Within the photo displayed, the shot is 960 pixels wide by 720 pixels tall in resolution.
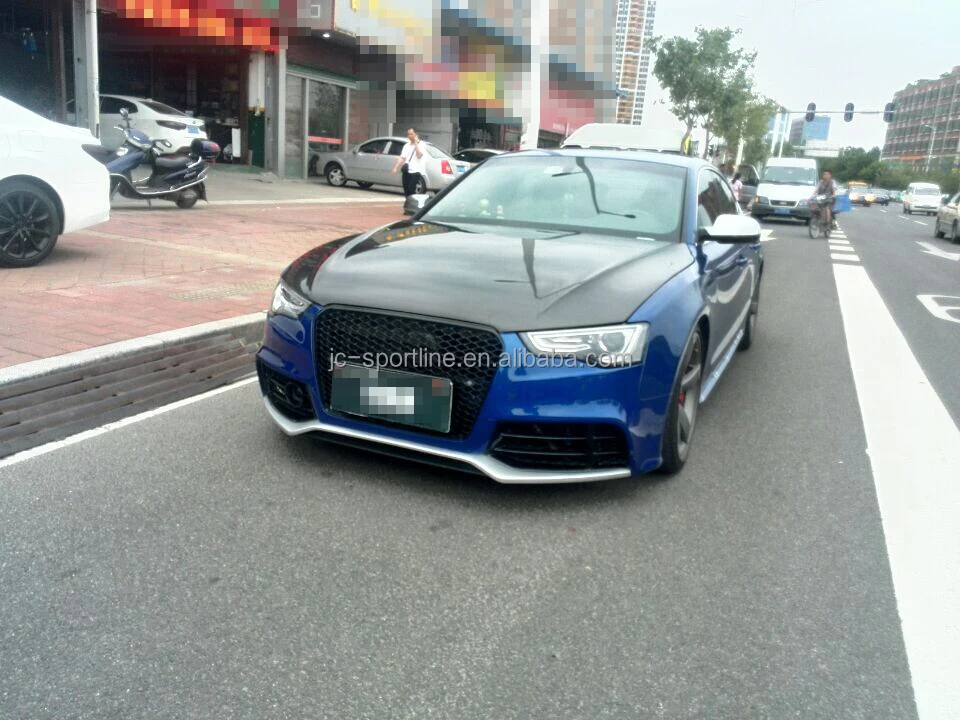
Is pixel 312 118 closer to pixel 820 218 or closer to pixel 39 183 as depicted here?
pixel 820 218

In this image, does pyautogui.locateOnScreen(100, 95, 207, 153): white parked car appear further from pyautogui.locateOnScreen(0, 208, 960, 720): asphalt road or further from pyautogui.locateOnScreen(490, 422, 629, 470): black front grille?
pyautogui.locateOnScreen(490, 422, 629, 470): black front grille

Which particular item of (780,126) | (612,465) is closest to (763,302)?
(612,465)

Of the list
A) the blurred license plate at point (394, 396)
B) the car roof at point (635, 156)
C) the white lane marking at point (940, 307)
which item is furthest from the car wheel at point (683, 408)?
the white lane marking at point (940, 307)

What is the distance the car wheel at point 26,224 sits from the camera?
672 centimetres

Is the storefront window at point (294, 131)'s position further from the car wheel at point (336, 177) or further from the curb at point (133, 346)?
the curb at point (133, 346)

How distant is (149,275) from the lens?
7238 mm

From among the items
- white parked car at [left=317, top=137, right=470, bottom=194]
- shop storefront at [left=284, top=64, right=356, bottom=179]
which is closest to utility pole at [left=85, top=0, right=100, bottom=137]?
shop storefront at [left=284, top=64, right=356, bottom=179]

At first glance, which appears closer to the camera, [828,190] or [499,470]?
[499,470]

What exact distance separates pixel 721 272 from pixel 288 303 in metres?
2.38

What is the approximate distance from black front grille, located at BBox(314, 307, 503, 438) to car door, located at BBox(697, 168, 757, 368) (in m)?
1.45

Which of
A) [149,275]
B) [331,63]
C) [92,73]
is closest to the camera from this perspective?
[149,275]

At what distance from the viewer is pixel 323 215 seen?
14477 mm

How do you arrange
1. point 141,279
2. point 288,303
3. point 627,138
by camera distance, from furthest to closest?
point 627,138, point 141,279, point 288,303

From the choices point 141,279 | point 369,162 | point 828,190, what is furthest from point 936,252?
point 141,279
